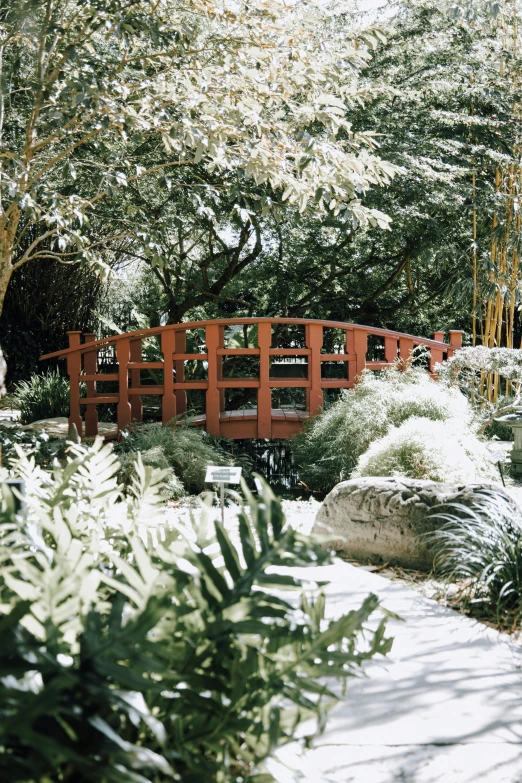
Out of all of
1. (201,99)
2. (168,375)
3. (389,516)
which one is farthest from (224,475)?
(168,375)

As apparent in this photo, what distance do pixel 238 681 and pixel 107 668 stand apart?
311 millimetres

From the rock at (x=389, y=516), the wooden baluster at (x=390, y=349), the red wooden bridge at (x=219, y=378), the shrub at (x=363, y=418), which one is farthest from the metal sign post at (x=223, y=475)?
the wooden baluster at (x=390, y=349)

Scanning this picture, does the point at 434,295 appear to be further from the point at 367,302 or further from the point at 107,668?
the point at 107,668

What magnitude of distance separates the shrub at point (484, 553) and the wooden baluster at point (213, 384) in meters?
4.34

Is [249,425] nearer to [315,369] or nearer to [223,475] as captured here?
[315,369]

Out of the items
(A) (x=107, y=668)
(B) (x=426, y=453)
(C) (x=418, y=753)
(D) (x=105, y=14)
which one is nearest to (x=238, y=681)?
(A) (x=107, y=668)

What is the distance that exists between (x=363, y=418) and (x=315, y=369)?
60.9 inches

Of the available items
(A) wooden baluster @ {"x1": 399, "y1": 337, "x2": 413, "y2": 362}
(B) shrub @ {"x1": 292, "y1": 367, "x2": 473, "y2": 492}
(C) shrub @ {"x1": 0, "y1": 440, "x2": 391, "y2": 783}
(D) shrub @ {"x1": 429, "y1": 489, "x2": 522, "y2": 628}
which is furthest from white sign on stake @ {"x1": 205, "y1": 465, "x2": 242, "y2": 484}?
(A) wooden baluster @ {"x1": 399, "y1": 337, "x2": 413, "y2": 362}

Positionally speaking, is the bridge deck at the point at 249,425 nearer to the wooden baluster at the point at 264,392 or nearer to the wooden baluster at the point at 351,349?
the wooden baluster at the point at 264,392

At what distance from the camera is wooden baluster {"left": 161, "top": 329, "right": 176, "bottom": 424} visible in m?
7.91

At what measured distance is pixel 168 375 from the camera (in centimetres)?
794

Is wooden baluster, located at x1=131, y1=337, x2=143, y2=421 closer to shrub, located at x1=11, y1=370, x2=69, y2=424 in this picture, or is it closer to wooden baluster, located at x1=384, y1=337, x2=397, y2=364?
shrub, located at x1=11, y1=370, x2=69, y2=424

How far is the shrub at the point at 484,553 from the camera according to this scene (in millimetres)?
3064

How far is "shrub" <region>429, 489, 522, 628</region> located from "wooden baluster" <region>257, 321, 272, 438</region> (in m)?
4.24
